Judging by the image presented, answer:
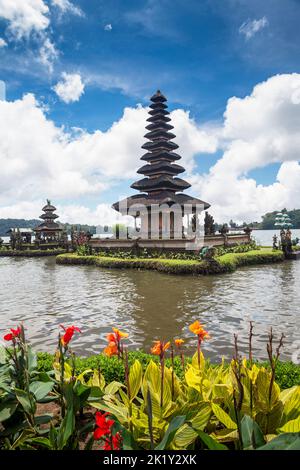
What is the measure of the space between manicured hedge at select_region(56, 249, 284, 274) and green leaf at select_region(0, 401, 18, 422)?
58.9ft

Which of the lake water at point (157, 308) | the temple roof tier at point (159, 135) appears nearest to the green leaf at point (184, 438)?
the lake water at point (157, 308)

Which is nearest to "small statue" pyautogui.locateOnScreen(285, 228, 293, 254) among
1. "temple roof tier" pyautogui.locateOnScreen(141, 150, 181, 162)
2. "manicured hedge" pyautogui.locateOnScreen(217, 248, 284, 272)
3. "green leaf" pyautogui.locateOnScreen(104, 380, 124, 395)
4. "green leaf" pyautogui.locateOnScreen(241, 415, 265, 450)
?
"manicured hedge" pyautogui.locateOnScreen(217, 248, 284, 272)

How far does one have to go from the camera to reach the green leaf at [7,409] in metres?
2.87

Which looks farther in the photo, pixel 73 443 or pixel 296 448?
pixel 73 443

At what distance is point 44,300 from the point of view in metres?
14.2

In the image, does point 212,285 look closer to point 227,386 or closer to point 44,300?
point 44,300

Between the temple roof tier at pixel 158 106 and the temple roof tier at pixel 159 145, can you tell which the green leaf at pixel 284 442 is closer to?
the temple roof tier at pixel 159 145

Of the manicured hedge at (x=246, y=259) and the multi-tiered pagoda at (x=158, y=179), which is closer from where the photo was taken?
the manicured hedge at (x=246, y=259)

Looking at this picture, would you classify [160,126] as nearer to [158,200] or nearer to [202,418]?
[158,200]

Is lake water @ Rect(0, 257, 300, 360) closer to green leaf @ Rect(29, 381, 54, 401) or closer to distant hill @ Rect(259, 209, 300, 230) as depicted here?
green leaf @ Rect(29, 381, 54, 401)

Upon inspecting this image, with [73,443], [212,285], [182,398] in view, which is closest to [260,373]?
[182,398]

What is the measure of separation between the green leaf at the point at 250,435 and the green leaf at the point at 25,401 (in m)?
1.85
